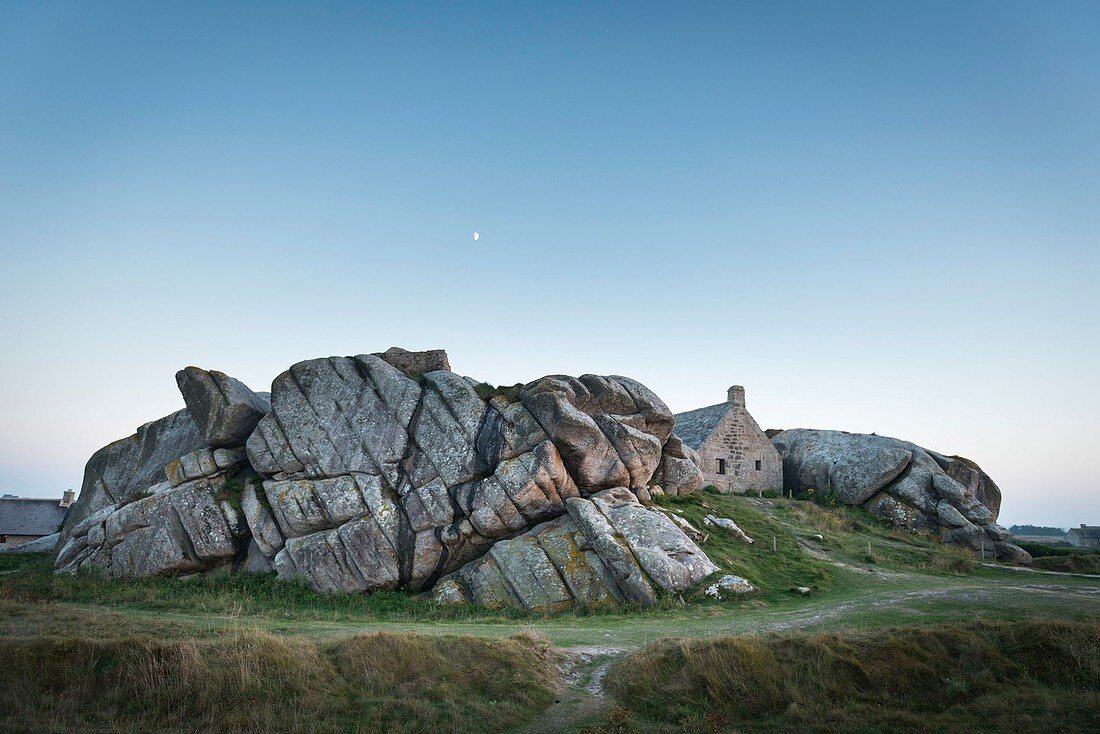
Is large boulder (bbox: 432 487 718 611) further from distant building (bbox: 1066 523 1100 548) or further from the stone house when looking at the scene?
distant building (bbox: 1066 523 1100 548)

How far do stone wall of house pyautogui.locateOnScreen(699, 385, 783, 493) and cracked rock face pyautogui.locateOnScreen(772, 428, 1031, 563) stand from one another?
3447 mm

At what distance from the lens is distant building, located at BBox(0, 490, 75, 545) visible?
51562 millimetres

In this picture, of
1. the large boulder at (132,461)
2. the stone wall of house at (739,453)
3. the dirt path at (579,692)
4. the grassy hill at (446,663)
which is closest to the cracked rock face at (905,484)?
the stone wall of house at (739,453)

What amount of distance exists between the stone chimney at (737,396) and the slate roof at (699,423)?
599 mm

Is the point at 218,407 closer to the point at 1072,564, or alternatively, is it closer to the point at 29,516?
the point at 29,516

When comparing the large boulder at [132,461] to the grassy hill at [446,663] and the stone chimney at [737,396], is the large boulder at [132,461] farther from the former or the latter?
the stone chimney at [737,396]

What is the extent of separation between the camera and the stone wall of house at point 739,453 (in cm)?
4681

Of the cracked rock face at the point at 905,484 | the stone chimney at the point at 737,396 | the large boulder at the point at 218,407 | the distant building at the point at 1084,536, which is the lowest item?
the distant building at the point at 1084,536

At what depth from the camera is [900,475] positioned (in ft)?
148

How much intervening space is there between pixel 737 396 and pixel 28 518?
59.6 metres

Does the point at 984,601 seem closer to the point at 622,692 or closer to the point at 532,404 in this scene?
the point at 622,692

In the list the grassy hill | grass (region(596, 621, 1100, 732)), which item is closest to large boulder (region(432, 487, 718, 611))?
the grassy hill

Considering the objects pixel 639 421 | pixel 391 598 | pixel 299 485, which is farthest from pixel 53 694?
pixel 639 421

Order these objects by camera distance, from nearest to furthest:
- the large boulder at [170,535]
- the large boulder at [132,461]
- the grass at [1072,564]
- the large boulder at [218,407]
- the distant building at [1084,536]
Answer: the large boulder at [170,535] → the large boulder at [218,407] → the grass at [1072,564] → the large boulder at [132,461] → the distant building at [1084,536]
